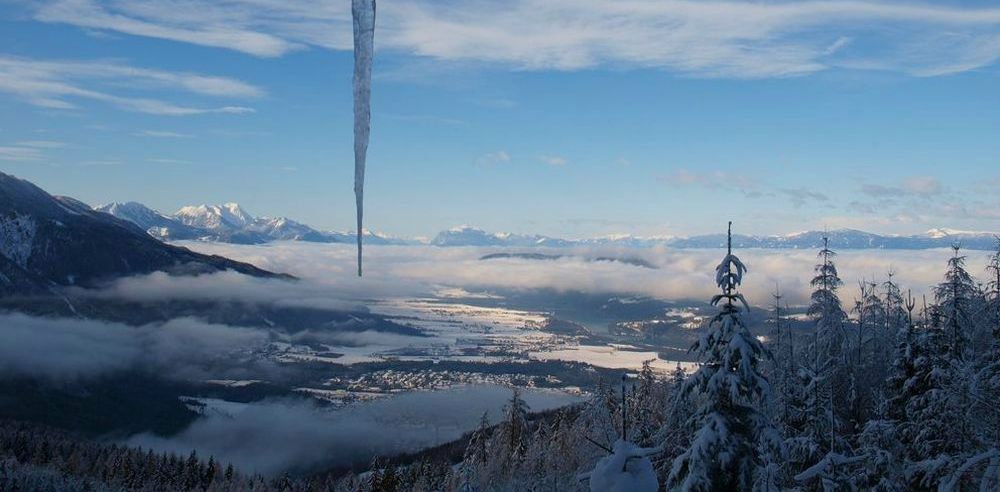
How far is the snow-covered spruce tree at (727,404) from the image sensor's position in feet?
53.4

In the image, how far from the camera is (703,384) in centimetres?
1670

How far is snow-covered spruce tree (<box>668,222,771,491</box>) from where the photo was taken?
1628 centimetres

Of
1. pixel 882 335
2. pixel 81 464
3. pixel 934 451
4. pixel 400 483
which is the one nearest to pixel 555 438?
pixel 400 483

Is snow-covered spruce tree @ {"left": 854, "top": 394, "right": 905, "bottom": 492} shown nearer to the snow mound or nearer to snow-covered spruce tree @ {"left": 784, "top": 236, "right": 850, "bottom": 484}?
snow-covered spruce tree @ {"left": 784, "top": 236, "right": 850, "bottom": 484}

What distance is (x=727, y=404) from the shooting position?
16.9m

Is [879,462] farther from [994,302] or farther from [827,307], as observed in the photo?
[827,307]

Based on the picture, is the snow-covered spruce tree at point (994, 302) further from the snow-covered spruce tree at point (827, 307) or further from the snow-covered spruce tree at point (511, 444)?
the snow-covered spruce tree at point (511, 444)

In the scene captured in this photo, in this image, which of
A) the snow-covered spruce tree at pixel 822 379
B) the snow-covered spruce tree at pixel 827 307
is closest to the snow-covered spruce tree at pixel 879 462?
Result: the snow-covered spruce tree at pixel 822 379

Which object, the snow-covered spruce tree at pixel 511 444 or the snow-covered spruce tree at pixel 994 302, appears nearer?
the snow-covered spruce tree at pixel 994 302

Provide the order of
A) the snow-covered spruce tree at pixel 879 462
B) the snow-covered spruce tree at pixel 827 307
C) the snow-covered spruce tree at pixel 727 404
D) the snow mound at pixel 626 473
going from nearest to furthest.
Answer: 1. the snow mound at pixel 626 473
2. the snow-covered spruce tree at pixel 727 404
3. the snow-covered spruce tree at pixel 879 462
4. the snow-covered spruce tree at pixel 827 307

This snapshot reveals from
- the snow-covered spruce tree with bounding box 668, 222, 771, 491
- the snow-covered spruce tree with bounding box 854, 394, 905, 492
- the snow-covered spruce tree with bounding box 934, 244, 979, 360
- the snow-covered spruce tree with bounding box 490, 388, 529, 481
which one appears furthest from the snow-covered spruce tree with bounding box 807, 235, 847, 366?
the snow-covered spruce tree with bounding box 490, 388, 529, 481

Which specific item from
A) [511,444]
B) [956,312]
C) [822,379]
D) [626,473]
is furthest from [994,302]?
[511,444]

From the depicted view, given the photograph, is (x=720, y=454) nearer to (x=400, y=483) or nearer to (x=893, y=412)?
(x=893, y=412)

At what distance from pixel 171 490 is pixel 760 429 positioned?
316 feet
